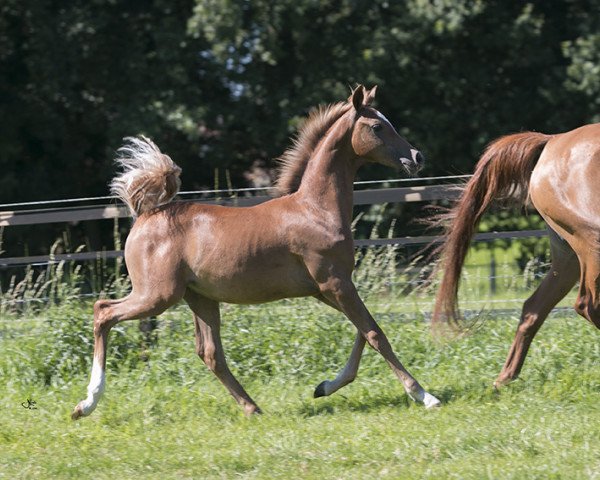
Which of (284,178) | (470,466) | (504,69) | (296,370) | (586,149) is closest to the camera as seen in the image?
(470,466)

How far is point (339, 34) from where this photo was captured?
14508mm

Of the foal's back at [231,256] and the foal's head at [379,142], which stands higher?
the foal's head at [379,142]

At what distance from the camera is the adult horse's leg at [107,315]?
20.4 ft

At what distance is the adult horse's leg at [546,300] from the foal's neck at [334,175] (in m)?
1.40

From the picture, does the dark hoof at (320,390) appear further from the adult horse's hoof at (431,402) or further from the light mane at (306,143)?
the light mane at (306,143)

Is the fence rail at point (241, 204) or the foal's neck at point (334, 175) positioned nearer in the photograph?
the foal's neck at point (334, 175)

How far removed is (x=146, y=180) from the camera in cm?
667

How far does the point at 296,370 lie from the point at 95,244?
7.09 metres

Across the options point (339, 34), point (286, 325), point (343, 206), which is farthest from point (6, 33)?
point (343, 206)

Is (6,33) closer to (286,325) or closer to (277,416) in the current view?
(286,325)

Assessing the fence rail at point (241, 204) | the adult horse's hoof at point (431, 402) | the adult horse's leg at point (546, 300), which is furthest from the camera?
the fence rail at point (241, 204)

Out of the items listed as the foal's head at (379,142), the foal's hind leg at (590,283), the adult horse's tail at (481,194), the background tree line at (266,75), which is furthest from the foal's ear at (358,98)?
the background tree line at (266,75)

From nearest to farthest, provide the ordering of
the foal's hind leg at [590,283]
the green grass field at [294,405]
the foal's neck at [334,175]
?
1. the green grass field at [294,405]
2. the foal's hind leg at [590,283]
3. the foal's neck at [334,175]

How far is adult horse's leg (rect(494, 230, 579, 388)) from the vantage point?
675 centimetres
